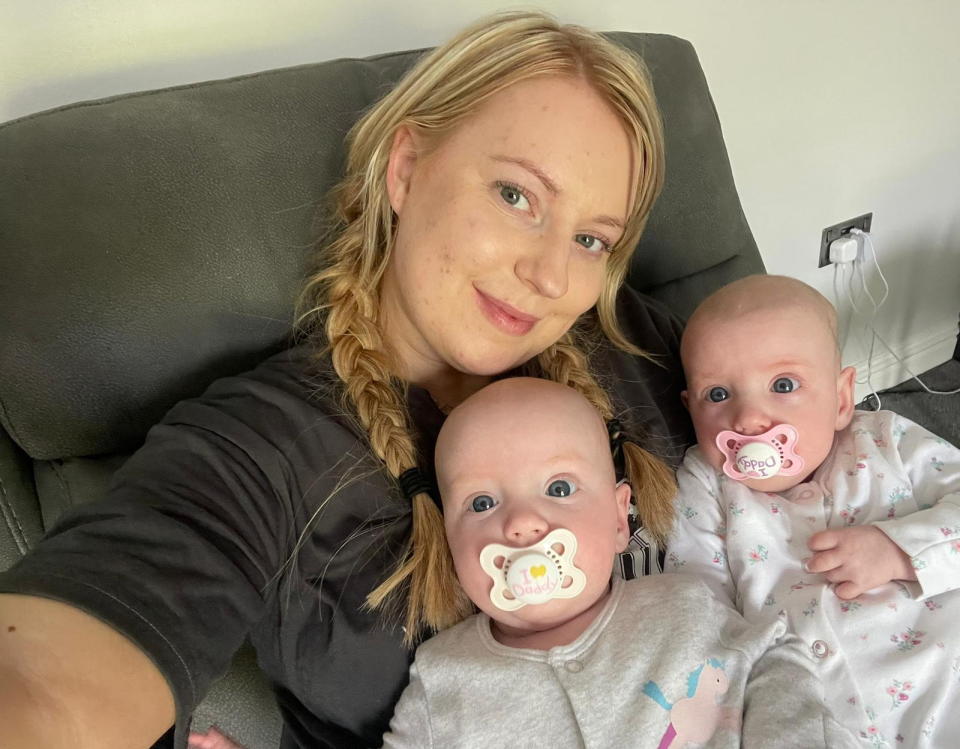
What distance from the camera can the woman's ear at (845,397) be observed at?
1.15 metres

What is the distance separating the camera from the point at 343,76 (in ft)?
3.70

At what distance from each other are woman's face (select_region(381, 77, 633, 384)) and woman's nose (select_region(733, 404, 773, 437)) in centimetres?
28

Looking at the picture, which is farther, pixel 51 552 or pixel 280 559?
pixel 280 559

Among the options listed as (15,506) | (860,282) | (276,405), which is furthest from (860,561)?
(860,282)

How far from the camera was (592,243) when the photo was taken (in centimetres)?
→ 106

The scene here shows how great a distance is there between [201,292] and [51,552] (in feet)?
1.32

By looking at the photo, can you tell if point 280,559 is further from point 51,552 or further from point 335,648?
point 51,552

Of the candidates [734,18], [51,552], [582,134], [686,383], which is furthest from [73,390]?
[734,18]

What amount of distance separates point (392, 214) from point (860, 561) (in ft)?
2.49

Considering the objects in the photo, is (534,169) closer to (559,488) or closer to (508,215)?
(508,215)

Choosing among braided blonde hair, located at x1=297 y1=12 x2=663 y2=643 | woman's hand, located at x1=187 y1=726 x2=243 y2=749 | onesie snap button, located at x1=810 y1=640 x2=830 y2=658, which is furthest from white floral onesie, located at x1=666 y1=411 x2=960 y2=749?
woman's hand, located at x1=187 y1=726 x2=243 y2=749

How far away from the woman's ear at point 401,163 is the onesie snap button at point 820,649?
761 mm

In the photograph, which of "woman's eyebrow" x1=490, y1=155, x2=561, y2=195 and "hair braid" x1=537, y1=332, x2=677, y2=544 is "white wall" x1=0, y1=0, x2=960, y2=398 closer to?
"woman's eyebrow" x1=490, y1=155, x2=561, y2=195

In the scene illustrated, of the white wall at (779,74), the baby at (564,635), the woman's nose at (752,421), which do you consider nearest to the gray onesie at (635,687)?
the baby at (564,635)
